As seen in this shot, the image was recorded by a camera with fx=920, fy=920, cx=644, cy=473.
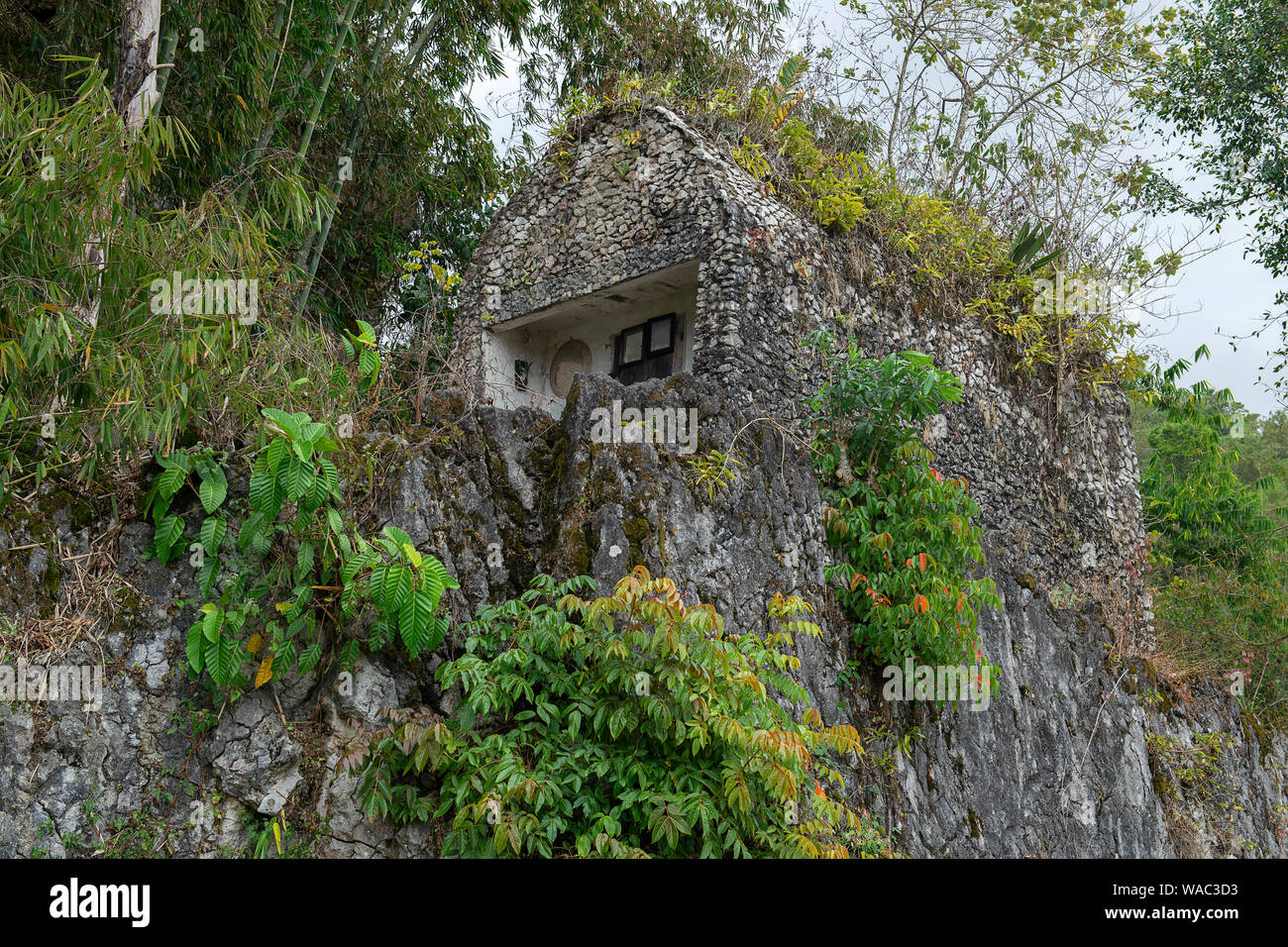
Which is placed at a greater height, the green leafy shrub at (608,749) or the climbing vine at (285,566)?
the climbing vine at (285,566)

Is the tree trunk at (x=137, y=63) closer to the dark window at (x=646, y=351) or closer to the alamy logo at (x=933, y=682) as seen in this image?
the dark window at (x=646, y=351)

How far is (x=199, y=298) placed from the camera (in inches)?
181

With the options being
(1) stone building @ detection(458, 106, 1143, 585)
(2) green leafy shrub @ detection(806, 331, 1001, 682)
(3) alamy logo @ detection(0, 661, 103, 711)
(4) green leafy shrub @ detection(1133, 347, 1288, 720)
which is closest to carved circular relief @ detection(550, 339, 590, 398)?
(1) stone building @ detection(458, 106, 1143, 585)

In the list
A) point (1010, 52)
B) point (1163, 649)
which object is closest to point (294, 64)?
point (1010, 52)

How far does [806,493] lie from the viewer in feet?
21.4

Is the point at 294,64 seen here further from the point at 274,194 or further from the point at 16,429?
the point at 16,429

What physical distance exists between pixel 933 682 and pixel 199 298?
5.29m

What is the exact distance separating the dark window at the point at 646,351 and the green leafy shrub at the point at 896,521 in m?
3.08

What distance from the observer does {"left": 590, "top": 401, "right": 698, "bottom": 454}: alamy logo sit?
5594 mm

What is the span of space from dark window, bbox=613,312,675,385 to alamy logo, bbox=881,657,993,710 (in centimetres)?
441

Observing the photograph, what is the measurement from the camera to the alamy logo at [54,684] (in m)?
3.99

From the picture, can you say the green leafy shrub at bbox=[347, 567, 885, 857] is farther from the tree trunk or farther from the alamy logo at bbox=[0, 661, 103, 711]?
the tree trunk

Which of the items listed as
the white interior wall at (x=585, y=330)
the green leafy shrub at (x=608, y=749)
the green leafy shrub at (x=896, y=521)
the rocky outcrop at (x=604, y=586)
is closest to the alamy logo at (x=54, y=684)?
the rocky outcrop at (x=604, y=586)
